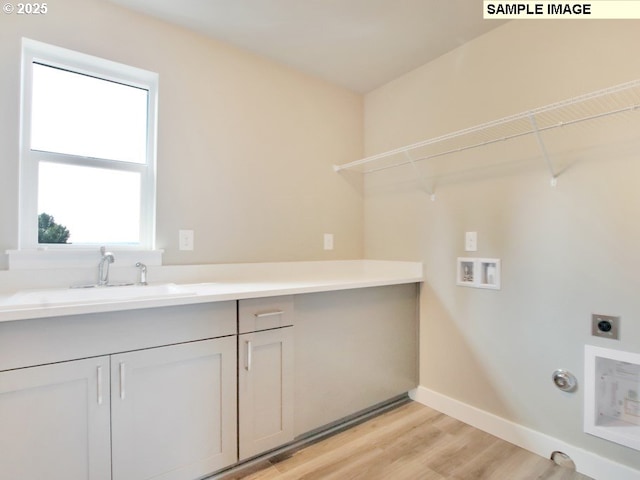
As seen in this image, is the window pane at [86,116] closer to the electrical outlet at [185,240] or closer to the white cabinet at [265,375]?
the electrical outlet at [185,240]

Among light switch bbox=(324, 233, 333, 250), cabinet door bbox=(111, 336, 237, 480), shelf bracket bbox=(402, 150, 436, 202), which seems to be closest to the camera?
cabinet door bbox=(111, 336, 237, 480)

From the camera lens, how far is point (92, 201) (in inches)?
68.9

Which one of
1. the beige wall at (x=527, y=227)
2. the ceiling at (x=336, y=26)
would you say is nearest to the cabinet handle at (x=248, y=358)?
the beige wall at (x=527, y=227)

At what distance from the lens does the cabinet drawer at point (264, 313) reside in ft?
5.00

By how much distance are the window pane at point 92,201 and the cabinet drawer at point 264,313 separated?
0.81m

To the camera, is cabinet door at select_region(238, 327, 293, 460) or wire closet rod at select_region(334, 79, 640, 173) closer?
wire closet rod at select_region(334, 79, 640, 173)

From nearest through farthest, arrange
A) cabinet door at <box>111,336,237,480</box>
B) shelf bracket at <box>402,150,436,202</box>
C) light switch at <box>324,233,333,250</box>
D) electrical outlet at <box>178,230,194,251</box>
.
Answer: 1. cabinet door at <box>111,336,237,480</box>
2. electrical outlet at <box>178,230,194,251</box>
3. shelf bracket at <box>402,150,436,202</box>
4. light switch at <box>324,233,333,250</box>

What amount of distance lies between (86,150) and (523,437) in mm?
2715

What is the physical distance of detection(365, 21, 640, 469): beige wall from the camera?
4.85ft

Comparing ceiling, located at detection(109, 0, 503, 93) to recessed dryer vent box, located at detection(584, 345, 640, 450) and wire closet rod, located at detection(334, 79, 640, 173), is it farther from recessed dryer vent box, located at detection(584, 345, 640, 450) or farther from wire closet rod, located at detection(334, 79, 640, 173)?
recessed dryer vent box, located at detection(584, 345, 640, 450)

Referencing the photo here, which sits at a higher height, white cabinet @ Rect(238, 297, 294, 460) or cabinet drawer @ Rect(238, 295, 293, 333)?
cabinet drawer @ Rect(238, 295, 293, 333)

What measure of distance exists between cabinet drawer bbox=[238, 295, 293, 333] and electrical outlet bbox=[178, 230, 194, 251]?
1.97 ft

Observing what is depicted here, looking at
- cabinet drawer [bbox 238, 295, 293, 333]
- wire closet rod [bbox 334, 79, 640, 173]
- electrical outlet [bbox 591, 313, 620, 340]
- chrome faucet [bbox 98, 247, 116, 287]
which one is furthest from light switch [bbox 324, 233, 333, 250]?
electrical outlet [bbox 591, 313, 620, 340]

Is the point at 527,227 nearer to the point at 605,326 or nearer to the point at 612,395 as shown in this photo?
the point at 605,326
